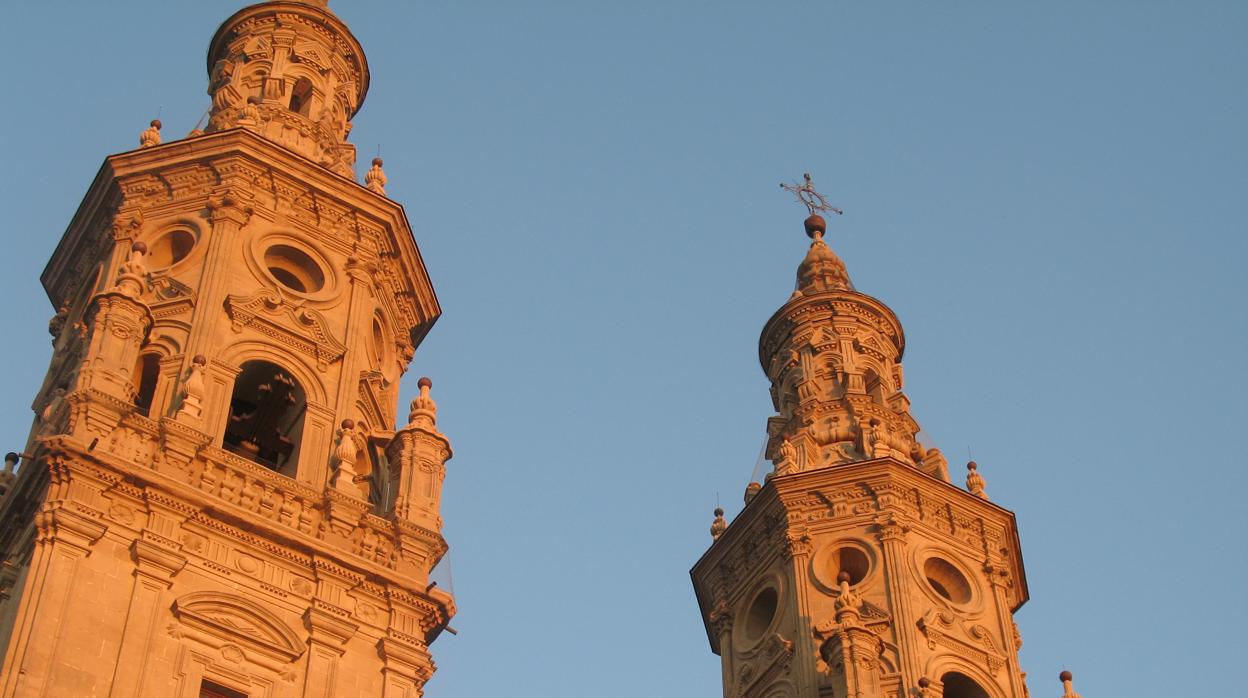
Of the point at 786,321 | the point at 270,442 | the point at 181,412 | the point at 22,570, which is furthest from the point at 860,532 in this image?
the point at 22,570

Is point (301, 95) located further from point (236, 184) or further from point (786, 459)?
point (786, 459)

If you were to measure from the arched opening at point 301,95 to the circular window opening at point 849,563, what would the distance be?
16.0 meters

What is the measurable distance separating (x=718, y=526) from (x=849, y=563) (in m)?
4.83

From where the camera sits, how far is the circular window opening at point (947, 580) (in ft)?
154

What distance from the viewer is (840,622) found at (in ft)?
141

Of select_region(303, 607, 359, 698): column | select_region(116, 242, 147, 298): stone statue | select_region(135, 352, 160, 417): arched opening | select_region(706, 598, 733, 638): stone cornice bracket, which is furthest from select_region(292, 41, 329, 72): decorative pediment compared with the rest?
select_region(303, 607, 359, 698): column

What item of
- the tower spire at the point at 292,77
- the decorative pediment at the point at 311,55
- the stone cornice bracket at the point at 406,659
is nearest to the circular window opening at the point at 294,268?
the tower spire at the point at 292,77

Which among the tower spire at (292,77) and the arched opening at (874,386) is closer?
the tower spire at (292,77)

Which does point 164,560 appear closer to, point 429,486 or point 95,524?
point 95,524

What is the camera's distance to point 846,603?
43500 mm

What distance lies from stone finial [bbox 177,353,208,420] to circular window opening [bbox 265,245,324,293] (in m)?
4.40

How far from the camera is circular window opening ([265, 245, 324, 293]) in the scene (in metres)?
41.4

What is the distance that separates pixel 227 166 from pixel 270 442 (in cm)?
622

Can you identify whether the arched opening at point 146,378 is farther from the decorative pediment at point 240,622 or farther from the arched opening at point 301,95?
the arched opening at point 301,95
